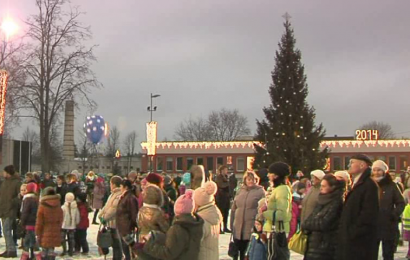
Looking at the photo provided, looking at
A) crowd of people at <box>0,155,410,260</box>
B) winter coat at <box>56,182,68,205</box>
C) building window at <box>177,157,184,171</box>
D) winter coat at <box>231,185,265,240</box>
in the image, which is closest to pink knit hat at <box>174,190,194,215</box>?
crowd of people at <box>0,155,410,260</box>

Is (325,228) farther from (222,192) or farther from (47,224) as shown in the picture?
(222,192)

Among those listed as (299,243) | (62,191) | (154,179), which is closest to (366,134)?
(62,191)

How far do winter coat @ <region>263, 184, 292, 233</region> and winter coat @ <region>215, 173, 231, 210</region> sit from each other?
27.2 feet

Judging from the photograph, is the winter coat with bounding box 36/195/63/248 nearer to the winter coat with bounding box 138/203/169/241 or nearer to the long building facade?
the winter coat with bounding box 138/203/169/241

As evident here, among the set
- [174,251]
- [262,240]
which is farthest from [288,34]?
[174,251]

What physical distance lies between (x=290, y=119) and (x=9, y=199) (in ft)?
77.8

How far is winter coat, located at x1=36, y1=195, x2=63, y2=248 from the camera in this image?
10391 millimetres

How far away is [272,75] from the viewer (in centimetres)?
3497

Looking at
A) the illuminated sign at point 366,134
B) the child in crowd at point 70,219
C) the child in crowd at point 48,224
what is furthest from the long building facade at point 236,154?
the child in crowd at point 48,224

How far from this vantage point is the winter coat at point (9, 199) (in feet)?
40.4

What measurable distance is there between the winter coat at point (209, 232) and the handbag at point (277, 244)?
1.64 metres

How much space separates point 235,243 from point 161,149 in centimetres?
5663

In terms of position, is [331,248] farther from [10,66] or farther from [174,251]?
[10,66]

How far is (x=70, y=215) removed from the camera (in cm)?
1272
